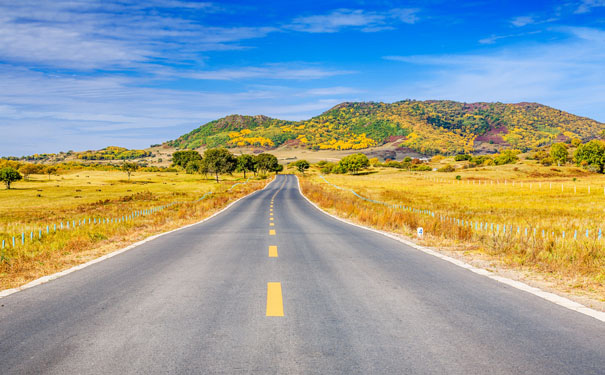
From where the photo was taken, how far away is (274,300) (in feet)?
20.2

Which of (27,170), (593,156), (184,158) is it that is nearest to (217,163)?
(27,170)

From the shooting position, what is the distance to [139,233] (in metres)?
16.6

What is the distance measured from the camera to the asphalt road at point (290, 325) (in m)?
3.90

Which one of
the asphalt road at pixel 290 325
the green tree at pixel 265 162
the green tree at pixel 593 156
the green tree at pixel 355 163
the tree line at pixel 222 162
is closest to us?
the asphalt road at pixel 290 325

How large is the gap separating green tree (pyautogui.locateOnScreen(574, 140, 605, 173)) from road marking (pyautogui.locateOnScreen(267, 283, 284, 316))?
136 metres

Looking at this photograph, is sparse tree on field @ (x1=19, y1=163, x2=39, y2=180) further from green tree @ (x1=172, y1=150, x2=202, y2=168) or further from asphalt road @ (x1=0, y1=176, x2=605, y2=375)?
asphalt road @ (x1=0, y1=176, x2=605, y2=375)

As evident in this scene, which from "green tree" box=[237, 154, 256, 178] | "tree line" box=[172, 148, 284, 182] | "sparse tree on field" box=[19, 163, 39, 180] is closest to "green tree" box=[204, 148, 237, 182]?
"tree line" box=[172, 148, 284, 182]

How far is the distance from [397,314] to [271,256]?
5.38 m

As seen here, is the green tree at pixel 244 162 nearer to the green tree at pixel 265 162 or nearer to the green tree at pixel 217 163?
the green tree at pixel 265 162

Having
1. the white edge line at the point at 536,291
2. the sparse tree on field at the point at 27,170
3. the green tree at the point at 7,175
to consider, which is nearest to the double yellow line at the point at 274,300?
the white edge line at the point at 536,291

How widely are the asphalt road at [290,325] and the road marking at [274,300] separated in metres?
0.03

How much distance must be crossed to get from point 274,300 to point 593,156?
138 m

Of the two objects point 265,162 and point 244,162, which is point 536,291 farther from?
point 265,162

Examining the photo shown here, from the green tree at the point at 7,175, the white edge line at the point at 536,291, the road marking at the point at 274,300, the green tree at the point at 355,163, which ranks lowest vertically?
the white edge line at the point at 536,291
